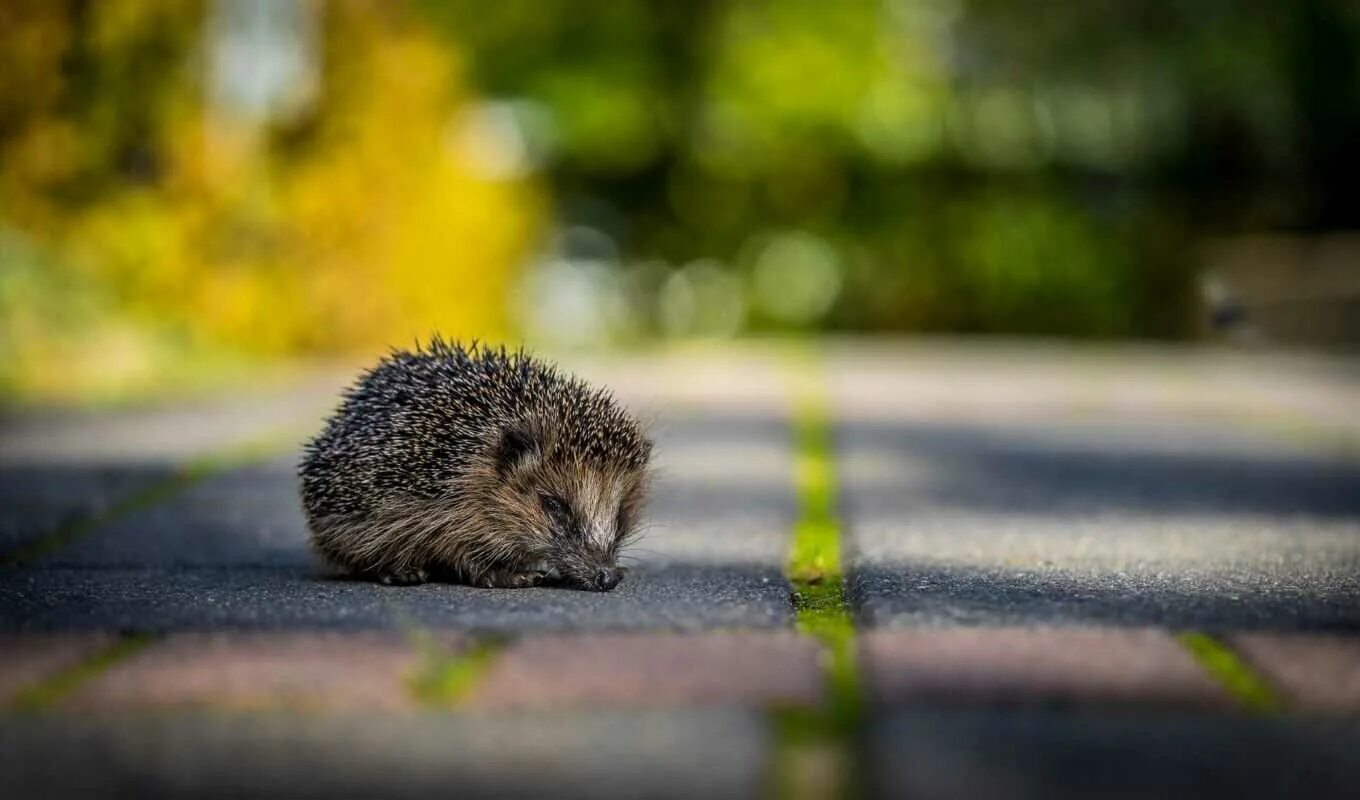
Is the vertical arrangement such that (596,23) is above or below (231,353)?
above

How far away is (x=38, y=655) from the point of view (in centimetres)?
356

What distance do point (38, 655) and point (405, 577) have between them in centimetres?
184

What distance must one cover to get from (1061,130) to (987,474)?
17.3m

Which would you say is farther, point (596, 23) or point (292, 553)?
point (596, 23)

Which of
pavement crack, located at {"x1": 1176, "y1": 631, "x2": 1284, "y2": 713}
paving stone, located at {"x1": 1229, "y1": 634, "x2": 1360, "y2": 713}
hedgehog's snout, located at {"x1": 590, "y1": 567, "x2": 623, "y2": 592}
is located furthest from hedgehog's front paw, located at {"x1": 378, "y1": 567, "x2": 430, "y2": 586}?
paving stone, located at {"x1": 1229, "y1": 634, "x2": 1360, "y2": 713}

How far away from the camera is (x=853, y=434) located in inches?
382

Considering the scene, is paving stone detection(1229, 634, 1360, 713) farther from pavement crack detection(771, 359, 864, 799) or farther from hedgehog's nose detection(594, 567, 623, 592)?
hedgehog's nose detection(594, 567, 623, 592)

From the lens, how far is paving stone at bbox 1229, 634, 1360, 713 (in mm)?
3268

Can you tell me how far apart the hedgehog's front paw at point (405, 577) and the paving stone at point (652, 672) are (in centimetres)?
158

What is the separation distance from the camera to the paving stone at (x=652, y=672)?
3.24 meters

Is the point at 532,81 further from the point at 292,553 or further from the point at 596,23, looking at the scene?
the point at 292,553

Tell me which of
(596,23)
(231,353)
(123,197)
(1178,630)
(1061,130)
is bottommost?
(1178,630)

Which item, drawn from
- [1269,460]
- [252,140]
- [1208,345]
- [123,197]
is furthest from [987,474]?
[1208,345]

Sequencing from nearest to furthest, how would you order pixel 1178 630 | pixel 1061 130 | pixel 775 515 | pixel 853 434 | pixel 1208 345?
pixel 1178 630 → pixel 775 515 → pixel 853 434 → pixel 1208 345 → pixel 1061 130
